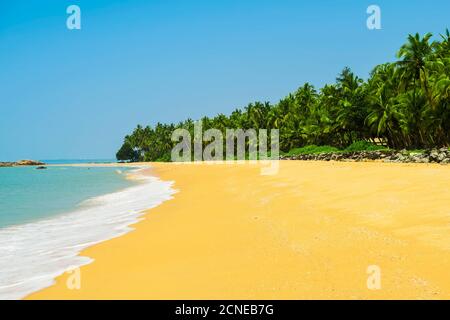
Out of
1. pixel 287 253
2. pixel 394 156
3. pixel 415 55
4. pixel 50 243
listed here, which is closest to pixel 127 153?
pixel 415 55

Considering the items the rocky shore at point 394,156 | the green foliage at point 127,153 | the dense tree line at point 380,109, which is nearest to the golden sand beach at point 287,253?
the rocky shore at point 394,156

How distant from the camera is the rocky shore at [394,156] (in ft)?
101

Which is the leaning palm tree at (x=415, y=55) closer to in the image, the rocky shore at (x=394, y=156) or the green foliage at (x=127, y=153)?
the rocky shore at (x=394, y=156)

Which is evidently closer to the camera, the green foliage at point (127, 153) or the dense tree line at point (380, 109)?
the dense tree line at point (380, 109)

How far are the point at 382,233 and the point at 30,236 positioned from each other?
422 inches

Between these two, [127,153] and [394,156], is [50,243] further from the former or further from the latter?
[127,153]

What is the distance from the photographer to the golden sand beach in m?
6.16

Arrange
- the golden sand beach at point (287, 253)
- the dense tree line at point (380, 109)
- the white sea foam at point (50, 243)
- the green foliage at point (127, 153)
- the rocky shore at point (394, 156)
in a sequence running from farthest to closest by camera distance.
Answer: the green foliage at point (127, 153), the dense tree line at point (380, 109), the rocky shore at point (394, 156), the white sea foam at point (50, 243), the golden sand beach at point (287, 253)

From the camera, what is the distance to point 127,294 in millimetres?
6336

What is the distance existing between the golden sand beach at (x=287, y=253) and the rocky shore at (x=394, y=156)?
59.0 feet

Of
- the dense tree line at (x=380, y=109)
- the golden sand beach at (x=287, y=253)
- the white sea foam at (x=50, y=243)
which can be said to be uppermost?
the dense tree line at (x=380, y=109)

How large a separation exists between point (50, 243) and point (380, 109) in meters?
55.3

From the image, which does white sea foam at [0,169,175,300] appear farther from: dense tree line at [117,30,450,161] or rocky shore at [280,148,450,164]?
dense tree line at [117,30,450,161]

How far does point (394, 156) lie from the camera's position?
3869 centimetres
